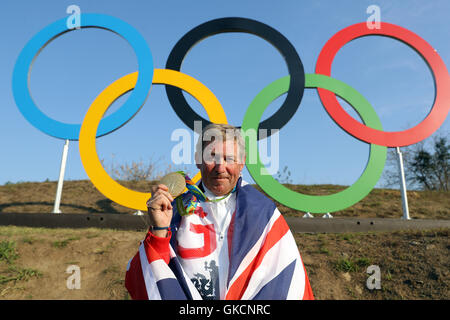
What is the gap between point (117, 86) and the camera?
7.14m

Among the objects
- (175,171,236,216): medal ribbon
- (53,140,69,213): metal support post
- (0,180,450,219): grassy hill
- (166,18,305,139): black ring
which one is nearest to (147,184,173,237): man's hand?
(175,171,236,216): medal ribbon

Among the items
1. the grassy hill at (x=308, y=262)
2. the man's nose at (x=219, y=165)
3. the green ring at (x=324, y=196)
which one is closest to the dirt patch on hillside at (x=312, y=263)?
the grassy hill at (x=308, y=262)

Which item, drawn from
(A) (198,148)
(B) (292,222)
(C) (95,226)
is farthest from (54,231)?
(A) (198,148)

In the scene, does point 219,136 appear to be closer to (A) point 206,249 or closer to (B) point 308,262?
(A) point 206,249

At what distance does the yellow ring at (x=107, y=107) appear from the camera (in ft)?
21.8

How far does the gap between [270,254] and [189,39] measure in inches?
246

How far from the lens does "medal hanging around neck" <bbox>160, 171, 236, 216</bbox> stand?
6.55ft

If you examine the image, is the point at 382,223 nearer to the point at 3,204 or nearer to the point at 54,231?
the point at 54,231

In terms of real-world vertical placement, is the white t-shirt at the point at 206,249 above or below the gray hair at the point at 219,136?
below

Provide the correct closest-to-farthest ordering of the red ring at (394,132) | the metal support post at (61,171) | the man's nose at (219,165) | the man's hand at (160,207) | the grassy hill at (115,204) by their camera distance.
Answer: the man's hand at (160,207)
the man's nose at (219,165)
the red ring at (394,132)
the metal support post at (61,171)
the grassy hill at (115,204)

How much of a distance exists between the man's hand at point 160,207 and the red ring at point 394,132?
19.4 feet

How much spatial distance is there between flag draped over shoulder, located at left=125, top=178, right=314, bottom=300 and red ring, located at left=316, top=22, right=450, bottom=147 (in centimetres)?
545

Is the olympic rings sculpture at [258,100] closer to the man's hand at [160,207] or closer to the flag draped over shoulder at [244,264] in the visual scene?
the flag draped over shoulder at [244,264]

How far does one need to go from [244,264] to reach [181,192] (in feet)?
1.93
